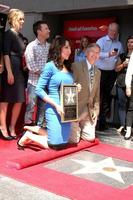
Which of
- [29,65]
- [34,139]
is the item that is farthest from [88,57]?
[34,139]

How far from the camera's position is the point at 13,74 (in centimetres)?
587

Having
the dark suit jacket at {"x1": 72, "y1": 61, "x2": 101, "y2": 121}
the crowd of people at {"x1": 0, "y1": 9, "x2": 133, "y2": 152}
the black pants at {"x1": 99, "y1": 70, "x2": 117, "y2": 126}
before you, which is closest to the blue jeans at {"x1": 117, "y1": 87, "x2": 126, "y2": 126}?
the crowd of people at {"x1": 0, "y1": 9, "x2": 133, "y2": 152}

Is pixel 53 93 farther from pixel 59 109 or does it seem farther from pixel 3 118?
pixel 3 118

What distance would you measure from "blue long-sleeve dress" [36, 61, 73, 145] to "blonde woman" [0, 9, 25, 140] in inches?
30.7

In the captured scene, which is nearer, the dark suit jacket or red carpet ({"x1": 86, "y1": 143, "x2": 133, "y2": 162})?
red carpet ({"x1": 86, "y1": 143, "x2": 133, "y2": 162})

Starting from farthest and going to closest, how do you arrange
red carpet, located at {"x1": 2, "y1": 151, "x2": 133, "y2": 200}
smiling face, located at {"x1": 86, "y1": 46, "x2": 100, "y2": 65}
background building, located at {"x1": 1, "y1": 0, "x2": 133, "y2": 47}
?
background building, located at {"x1": 1, "y1": 0, "x2": 133, "y2": 47} → smiling face, located at {"x1": 86, "y1": 46, "x2": 100, "y2": 65} → red carpet, located at {"x1": 2, "y1": 151, "x2": 133, "y2": 200}

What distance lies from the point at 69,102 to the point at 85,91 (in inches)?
20.7

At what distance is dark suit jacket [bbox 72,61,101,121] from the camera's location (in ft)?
18.4

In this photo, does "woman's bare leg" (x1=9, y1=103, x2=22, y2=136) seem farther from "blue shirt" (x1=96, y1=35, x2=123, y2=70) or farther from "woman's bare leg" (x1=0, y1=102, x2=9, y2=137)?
"blue shirt" (x1=96, y1=35, x2=123, y2=70)

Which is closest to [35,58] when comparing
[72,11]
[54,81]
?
[54,81]

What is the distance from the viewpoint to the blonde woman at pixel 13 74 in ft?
18.8

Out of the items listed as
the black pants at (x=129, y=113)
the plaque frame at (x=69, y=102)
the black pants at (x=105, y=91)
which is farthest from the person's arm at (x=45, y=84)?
the black pants at (x=105, y=91)

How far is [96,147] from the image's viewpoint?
18.7 ft

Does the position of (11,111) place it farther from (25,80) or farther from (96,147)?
(96,147)
